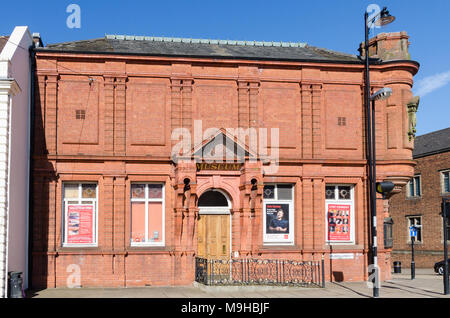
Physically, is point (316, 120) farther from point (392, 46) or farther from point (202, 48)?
point (202, 48)

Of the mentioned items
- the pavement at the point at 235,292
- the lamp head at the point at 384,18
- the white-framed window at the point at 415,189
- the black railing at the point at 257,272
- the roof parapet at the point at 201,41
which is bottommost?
the pavement at the point at 235,292

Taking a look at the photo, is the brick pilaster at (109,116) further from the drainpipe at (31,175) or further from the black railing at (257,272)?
the black railing at (257,272)

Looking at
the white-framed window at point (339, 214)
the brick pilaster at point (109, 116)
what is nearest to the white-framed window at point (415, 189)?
the white-framed window at point (339, 214)

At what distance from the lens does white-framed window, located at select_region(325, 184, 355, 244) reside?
2331 cm

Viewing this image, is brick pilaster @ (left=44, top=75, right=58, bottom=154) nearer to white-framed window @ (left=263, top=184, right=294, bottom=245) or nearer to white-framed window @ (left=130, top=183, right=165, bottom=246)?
white-framed window @ (left=130, top=183, right=165, bottom=246)

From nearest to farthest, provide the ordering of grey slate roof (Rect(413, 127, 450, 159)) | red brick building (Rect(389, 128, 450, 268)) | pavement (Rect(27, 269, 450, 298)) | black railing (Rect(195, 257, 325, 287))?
1. pavement (Rect(27, 269, 450, 298))
2. black railing (Rect(195, 257, 325, 287))
3. red brick building (Rect(389, 128, 450, 268))
4. grey slate roof (Rect(413, 127, 450, 159))

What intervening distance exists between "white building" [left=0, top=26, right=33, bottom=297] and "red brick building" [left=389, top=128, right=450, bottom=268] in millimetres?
30323

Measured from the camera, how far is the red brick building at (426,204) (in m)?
41.1

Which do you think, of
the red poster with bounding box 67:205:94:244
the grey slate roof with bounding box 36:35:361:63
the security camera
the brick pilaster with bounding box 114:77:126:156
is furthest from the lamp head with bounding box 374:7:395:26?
the red poster with bounding box 67:205:94:244

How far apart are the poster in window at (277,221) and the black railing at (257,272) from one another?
4.16 ft

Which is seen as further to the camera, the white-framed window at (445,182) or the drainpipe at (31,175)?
the white-framed window at (445,182)

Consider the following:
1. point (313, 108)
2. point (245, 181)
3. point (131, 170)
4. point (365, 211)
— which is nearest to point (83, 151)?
point (131, 170)

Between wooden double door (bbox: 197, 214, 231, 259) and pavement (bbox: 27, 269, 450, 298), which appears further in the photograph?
wooden double door (bbox: 197, 214, 231, 259)

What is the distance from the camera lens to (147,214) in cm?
2200
